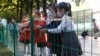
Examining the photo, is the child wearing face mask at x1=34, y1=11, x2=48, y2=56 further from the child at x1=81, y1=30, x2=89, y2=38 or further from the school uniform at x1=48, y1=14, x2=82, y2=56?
the child at x1=81, y1=30, x2=89, y2=38

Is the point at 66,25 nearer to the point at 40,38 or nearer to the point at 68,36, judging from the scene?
the point at 68,36

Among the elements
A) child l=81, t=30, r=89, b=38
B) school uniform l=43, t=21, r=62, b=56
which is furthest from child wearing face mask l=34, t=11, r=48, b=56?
child l=81, t=30, r=89, b=38

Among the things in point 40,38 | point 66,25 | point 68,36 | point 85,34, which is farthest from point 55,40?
point 40,38

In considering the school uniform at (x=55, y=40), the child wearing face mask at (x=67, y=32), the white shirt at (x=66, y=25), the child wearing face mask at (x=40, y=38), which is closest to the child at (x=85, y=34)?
the child wearing face mask at (x=67, y=32)

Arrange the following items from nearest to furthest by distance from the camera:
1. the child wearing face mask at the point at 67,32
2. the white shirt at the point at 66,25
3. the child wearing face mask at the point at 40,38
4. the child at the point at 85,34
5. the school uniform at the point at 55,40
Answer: the child at the point at 85,34
the child wearing face mask at the point at 67,32
the white shirt at the point at 66,25
the school uniform at the point at 55,40
the child wearing face mask at the point at 40,38

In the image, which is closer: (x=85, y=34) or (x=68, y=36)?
(x=85, y=34)

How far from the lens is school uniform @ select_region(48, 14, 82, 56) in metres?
6.15

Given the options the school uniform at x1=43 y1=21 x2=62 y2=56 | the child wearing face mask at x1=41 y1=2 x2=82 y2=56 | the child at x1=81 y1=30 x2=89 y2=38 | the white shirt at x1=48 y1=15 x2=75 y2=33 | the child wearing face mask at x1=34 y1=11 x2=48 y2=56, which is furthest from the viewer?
the child wearing face mask at x1=34 y1=11 x2=48 y2=56

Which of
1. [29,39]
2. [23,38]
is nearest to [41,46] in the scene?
[29,39]

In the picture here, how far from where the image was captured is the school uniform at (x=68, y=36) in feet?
20.2

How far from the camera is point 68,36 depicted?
6.34 m

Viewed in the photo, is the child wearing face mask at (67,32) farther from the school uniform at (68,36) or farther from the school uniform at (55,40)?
the school uniform at (55,40)

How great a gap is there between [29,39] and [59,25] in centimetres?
253

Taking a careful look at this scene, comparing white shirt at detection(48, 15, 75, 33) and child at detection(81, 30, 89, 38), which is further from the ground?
white shirt at detection(48, 15, 75, 33)
